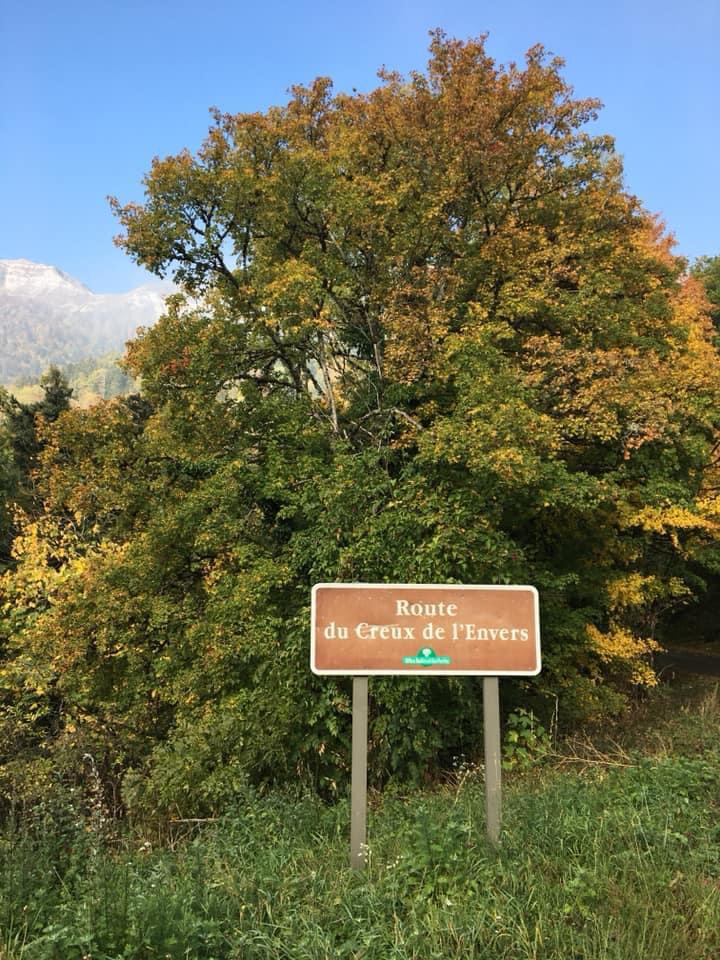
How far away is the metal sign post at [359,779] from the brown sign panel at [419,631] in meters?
0.21

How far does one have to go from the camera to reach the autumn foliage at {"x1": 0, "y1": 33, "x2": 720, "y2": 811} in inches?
354

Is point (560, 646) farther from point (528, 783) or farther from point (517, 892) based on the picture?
point (517, 892)

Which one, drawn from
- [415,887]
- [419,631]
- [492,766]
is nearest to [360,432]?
[419,631]

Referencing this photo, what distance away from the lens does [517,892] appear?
9.95ft

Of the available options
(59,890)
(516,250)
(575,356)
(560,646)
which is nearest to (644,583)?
(560,646)

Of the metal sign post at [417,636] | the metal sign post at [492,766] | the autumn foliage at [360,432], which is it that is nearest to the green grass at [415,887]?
the metal sign post at [492,766]

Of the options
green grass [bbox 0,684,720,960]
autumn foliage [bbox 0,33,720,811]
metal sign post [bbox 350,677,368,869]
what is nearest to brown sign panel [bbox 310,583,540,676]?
metal sign post [bbox 350,677,368,869]

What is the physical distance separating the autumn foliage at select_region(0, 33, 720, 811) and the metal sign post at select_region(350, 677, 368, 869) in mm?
4345

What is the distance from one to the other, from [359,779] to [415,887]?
876 millimetres

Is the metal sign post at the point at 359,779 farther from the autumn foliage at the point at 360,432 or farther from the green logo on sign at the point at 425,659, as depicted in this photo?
the autumn foliage at the point at 360,432

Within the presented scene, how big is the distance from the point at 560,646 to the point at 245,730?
23.4ft

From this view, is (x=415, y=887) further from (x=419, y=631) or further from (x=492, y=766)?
(x=419, y=631)

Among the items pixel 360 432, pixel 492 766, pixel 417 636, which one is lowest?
pixel 492 766

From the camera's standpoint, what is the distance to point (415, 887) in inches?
124
